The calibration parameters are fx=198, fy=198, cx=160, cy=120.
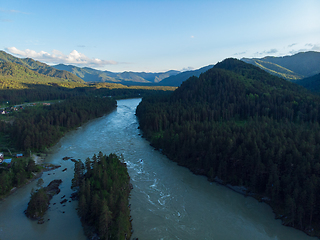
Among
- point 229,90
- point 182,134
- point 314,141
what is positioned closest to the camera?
point 314,141

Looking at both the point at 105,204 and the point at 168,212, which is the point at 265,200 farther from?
the point at 105,204

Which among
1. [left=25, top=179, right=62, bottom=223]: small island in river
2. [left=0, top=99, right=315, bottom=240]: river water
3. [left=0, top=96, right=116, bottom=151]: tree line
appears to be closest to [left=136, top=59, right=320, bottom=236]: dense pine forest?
[left=0, top=99, right=315, bottom=240]: river water

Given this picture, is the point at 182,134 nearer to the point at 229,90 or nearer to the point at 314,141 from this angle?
the point at 314,141

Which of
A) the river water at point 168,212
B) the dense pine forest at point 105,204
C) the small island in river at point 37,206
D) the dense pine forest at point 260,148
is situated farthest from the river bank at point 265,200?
the small island in river at point 37,206

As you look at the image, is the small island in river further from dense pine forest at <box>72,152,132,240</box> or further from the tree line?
the tree line

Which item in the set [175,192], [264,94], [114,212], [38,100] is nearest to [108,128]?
[175,192]

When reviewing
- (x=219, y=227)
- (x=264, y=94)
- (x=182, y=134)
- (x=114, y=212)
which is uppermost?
(x=264, y=94)
